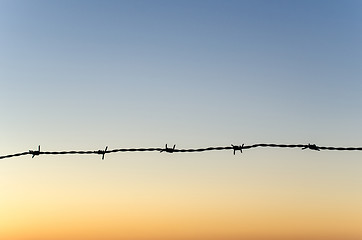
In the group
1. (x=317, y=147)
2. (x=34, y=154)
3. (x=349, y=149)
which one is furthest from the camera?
(x=34, y=154)

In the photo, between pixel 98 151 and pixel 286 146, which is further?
pixel 98 151

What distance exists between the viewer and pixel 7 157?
19.8 ft

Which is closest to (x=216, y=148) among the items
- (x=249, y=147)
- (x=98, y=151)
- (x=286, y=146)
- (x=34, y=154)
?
(x=249, y=147)

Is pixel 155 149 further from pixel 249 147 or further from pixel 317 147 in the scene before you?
pixel 317 147

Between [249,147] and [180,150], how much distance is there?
76cm

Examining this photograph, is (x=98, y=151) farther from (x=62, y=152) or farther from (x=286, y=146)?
(x=286, y=146)

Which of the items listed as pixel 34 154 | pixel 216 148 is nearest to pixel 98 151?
pixel 34 154

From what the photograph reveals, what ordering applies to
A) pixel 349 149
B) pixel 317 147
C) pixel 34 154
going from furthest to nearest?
pixel 34 154, pixel 317 147, pixel 349 149

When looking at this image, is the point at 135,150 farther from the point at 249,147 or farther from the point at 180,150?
the point at 249,147

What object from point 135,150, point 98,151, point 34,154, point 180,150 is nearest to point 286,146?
point 180,150

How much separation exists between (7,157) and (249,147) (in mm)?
2697

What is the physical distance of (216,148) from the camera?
5.74m

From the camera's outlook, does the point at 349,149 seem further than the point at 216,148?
No

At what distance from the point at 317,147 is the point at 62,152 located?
277 cm
